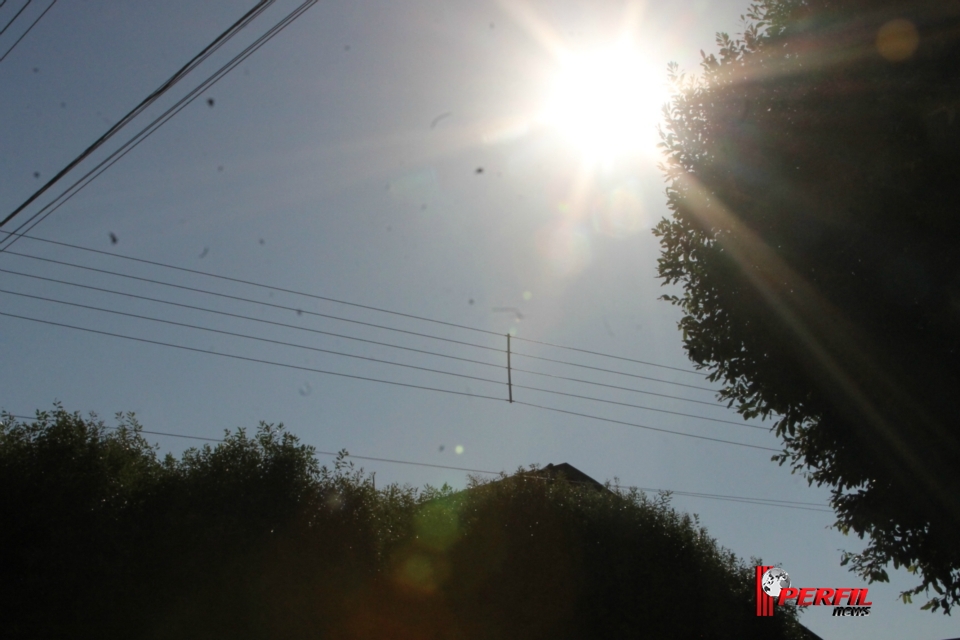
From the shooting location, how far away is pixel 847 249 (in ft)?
34.7

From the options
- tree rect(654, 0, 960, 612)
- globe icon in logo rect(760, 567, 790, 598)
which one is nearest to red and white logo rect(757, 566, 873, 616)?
globe icon in logo rect(760, 567, 790, 598)

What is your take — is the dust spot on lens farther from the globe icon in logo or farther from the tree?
the globe icon in logo

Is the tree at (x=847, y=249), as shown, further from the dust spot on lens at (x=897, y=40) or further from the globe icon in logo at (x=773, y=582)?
the globe icon in logo at (x=773, y=582)

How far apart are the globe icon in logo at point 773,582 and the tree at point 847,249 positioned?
10437 millimetres

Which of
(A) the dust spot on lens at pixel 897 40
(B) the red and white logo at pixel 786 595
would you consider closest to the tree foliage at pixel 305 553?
(B) the red and white logo at pixel 786 595

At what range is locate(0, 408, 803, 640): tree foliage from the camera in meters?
13.8

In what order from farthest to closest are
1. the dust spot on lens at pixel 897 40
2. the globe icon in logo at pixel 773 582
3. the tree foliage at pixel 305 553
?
the globe icon in logo at pixel 773 582, the tree foliage at pixel 305 553, the dust spot on lens at pixel 897 40

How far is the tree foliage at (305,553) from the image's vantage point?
45.3 feet

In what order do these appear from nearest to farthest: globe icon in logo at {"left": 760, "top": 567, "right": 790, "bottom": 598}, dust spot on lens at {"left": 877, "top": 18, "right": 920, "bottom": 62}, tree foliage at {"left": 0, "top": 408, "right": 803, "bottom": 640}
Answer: dust spot on lens at {"left": 877, "top": 18, "right": 920, "bottom": 62}, tree foliage at {"left": 0, "top": 408, "right": 803, "bottom": 640}, globe icon in logo at {"left": 760, "top": 567, "right": 790, "bottom": 598}

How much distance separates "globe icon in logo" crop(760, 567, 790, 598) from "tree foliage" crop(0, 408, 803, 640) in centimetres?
167

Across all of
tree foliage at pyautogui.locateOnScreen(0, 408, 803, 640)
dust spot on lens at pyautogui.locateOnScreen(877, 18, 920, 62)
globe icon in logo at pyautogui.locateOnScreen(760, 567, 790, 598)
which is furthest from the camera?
globe icon in logo at pyautogui.locateOnScreen(760, 567, 790, 598)

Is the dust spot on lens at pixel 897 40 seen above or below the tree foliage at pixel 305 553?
above

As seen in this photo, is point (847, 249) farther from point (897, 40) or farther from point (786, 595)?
point (786, 595)

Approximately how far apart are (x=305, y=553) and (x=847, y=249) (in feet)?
39.4
